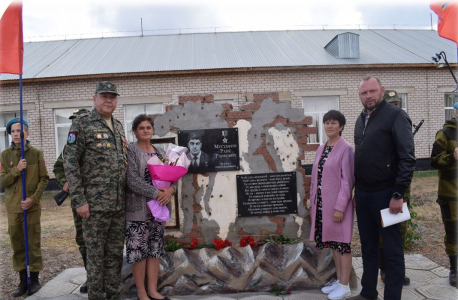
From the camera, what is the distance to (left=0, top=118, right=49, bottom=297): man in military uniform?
3.96 m

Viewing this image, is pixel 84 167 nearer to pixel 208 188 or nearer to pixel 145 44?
pixel 208 188

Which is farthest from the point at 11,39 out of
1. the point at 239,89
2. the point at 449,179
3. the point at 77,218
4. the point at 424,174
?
the point at 424,174

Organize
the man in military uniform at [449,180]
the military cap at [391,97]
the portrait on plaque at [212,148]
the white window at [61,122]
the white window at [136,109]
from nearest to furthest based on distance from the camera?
the man in military uniform at [449,180]
the portrait on plaque at [212,148]
the military cap at [391,97]
the white window at [136,109]
the white window at [61,122]

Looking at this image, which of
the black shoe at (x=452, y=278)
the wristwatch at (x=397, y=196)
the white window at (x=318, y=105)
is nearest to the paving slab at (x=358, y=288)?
the black shoe at (x=452, y=278)

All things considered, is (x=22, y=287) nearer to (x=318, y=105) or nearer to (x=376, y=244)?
(x=376, y=244)

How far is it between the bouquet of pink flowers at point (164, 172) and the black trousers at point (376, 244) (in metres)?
1.74

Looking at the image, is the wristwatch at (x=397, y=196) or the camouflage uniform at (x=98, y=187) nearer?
the wristwatch at (x=397, y=196)

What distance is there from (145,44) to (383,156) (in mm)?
12838

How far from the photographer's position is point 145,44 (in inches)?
558

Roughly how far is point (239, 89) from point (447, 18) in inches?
324

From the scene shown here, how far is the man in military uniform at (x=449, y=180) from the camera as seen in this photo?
3723 mm

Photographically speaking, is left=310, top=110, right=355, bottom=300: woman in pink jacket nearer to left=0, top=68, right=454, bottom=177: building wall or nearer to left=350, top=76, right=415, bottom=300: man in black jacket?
left=350, top=76, right=415, bottom=300: man in black jacket

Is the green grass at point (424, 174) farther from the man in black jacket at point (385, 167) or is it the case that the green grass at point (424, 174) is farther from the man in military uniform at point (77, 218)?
the man in military uniform at point (77, 218)

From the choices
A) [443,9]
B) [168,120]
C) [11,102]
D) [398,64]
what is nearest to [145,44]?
[11,102]
